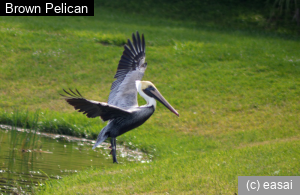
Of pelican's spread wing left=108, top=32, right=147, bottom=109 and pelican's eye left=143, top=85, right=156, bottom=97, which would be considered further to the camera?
A: pelican's spread wing left=108, top=32, right=147, bottom=109

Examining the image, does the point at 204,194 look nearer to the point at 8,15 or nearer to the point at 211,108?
the point at 211,108

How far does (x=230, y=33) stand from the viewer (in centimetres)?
2388

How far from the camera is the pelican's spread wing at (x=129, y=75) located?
7.77 metres

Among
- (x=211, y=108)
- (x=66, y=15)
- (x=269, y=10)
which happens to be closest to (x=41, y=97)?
(x=211, y=108)

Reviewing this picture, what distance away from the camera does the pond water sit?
7.19 metres

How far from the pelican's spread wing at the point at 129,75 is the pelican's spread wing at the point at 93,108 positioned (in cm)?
91

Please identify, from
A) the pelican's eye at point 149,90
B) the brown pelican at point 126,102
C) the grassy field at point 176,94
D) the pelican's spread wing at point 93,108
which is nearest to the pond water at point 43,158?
the grassy field at point 176,94

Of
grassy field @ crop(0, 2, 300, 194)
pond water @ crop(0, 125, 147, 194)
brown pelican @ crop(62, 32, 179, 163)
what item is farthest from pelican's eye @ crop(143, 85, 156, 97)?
pond water @ crop(0, 125, 147, 194)

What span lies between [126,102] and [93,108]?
137 cm

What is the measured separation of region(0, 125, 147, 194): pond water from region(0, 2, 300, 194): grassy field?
56 centimetres

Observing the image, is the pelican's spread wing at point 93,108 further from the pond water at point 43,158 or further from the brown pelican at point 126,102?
the pond water at point 43,158

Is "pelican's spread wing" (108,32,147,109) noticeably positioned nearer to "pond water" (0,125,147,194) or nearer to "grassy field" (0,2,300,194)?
"grassy field" (0,2,300,194)

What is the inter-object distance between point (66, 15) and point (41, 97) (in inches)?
480

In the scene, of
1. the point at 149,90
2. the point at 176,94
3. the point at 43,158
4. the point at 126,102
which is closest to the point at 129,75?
the point at 126,102
